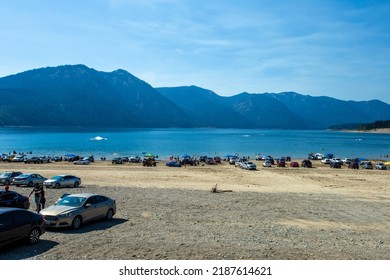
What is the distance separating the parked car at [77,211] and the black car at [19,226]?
176 cm

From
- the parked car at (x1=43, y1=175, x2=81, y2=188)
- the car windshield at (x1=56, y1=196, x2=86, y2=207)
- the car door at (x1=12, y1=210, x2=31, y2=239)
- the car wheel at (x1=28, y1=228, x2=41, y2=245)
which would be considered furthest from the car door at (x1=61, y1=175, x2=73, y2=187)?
the car door at (x1=12, y1=210, x2=31, y2=239)

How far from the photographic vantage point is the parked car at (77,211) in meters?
17.1

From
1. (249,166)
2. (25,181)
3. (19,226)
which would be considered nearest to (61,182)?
(25,181)

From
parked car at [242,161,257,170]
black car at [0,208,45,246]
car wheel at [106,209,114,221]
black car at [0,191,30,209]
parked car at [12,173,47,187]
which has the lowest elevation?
parked car at [242,161,257,170]

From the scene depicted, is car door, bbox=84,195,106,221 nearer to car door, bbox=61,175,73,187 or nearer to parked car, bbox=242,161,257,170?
car door, bbox=61,175,73,187

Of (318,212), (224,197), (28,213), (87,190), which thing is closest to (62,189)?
(87,190)

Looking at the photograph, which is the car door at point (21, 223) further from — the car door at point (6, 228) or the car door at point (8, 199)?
the car door at point (8, 199)

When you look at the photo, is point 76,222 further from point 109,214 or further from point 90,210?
point 109,214

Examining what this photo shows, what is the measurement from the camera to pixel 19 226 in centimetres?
1408

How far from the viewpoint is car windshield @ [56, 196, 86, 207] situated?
59.9ft

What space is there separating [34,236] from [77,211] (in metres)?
3.09

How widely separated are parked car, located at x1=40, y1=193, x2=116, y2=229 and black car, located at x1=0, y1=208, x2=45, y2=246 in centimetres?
176

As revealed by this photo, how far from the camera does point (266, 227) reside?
1873 centimetres
